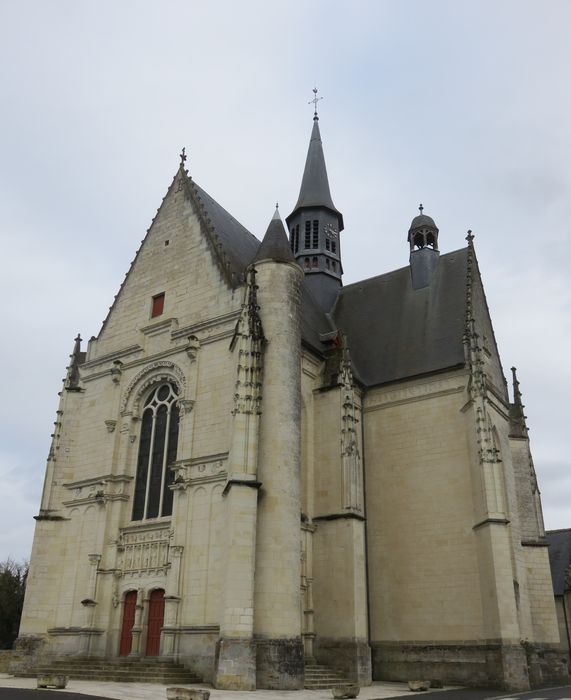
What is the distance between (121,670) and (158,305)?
37.1 ft

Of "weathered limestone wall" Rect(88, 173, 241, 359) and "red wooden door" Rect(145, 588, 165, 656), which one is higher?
"weathered limestone wall" Rect(88, 173, 241, 359)

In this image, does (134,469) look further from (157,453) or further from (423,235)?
(423,235)

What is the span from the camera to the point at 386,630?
19859 millimetres

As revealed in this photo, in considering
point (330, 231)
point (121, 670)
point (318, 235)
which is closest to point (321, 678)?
point (121, 670)

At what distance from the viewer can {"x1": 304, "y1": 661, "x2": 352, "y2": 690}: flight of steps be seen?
633 inches

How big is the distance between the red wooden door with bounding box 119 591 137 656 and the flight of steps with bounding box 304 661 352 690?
5.02 metres

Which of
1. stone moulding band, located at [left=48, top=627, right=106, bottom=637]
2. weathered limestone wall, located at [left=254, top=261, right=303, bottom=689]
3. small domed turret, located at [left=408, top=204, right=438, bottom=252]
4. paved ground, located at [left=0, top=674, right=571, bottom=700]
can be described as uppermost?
small domed turret, located at [left=408, top=204, right=438, bottom=252]

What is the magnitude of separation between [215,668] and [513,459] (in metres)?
13.6

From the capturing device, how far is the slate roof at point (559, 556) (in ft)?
120

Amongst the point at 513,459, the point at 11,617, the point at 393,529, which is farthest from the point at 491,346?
the point at 11,617

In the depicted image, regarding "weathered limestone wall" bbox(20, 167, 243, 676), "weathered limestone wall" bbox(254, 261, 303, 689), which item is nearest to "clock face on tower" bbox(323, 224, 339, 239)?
"weathered limestone wall" bbox(20, 167, 243, 676)

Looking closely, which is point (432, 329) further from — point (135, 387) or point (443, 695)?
point (443, 695)

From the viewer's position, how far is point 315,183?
1288 inches

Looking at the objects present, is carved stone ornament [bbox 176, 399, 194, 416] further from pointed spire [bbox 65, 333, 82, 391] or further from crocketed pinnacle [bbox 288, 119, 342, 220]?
crocketed pinnacle [bbox 288, 119, 342, 220]
